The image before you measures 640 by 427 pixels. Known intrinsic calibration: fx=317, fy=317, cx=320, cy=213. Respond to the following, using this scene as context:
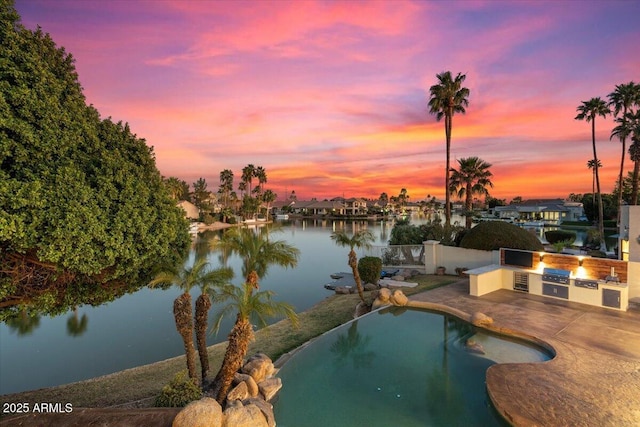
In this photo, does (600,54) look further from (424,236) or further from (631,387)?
(631,387)

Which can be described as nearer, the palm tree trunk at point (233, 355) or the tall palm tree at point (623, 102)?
the palm tree trunk at point (233, 355)

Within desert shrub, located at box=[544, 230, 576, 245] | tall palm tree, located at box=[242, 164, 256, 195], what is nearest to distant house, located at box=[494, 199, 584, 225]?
desert shrub, located at box=[544, 230, 576, 245]

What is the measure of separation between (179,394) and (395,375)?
4.91m

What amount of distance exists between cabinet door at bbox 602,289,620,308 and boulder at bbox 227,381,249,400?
12.8 metres

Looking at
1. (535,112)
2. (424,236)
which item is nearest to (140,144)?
(424,236)

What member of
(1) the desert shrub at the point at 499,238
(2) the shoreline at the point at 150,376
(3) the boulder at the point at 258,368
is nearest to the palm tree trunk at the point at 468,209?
(1) the desert shrub at the point at 499,238

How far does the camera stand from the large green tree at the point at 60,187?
544 cm

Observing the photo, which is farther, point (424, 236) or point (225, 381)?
point (424, 236)

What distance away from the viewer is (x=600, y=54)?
55.5 ft

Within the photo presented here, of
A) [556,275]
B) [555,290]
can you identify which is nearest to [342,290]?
[555,290]

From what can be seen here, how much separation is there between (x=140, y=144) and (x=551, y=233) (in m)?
34.6

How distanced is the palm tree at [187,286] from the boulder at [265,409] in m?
1.82

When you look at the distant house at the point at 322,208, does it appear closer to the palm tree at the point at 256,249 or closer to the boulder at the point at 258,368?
the palm tree at the point at 256,249

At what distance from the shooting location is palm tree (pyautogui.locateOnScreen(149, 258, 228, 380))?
732cm
